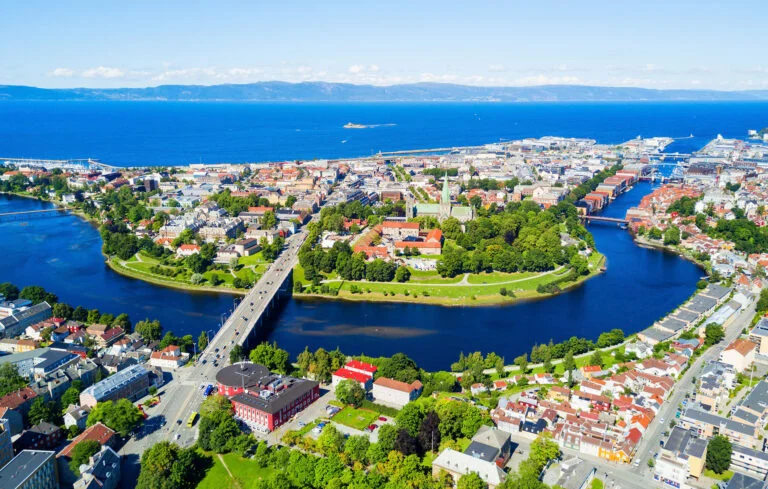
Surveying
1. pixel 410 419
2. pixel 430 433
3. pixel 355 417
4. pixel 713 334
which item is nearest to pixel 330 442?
pixel 355 417

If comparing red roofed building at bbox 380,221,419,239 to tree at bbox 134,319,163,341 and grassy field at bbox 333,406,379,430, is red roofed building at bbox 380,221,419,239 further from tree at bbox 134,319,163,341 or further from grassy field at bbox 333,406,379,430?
grassy field at bbox 333,406,379,430

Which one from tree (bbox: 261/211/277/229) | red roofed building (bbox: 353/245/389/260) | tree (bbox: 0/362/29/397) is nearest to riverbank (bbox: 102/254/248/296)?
red roofed building (bbox: 353/245/389/260)

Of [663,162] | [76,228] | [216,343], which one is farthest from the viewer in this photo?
[663,162]

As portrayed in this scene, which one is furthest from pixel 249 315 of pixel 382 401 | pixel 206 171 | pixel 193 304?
pixel 206 171

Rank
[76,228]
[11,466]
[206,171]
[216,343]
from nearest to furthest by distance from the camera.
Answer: [11,466], [216,343], [76,228], [206,171]

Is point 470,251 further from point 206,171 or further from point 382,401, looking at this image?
point 206,171

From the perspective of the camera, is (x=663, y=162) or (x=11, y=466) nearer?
(x=11, y=466)

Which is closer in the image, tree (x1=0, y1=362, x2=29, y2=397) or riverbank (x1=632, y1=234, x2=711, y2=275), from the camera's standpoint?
tree (x1=0, y1=362, x2=29, y2=397)
